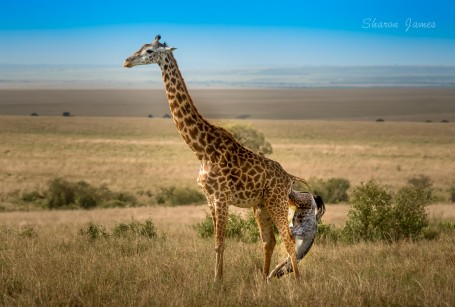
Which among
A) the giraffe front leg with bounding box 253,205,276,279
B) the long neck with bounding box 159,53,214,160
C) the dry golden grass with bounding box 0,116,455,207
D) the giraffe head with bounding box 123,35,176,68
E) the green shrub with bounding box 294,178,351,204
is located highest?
the giraffe head with bounding box 123,35,176,68

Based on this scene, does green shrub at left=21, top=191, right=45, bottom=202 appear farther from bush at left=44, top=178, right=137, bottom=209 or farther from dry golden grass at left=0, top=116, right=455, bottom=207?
dry golden grass at left=0, top=116, right=455, bottom=207

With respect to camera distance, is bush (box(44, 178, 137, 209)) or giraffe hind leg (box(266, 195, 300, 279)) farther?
bush (box(44, 178, 137, 209))

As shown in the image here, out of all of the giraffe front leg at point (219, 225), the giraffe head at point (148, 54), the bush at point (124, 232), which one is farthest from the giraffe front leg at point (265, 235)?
the bush at point (124, 232)

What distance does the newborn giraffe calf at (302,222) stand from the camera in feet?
27.8

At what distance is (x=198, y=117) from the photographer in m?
8.31

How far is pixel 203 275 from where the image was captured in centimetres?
830

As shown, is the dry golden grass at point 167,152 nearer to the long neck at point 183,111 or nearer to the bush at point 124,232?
the bush at point 124,232

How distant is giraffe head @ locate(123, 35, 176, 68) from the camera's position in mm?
8000

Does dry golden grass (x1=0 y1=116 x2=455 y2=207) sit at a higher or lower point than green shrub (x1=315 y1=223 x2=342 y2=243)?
lower

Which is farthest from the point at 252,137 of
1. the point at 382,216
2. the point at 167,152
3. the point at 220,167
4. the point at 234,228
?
the point at 220,167

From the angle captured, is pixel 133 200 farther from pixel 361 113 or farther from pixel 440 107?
pixel 440 107

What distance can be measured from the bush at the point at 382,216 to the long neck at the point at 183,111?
5.20 metres

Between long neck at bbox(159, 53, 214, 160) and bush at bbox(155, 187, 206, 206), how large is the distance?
25.9m

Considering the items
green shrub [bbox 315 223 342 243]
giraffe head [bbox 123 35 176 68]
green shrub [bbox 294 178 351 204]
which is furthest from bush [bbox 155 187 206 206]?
giraffe head [bbox 123 35 176 68]
